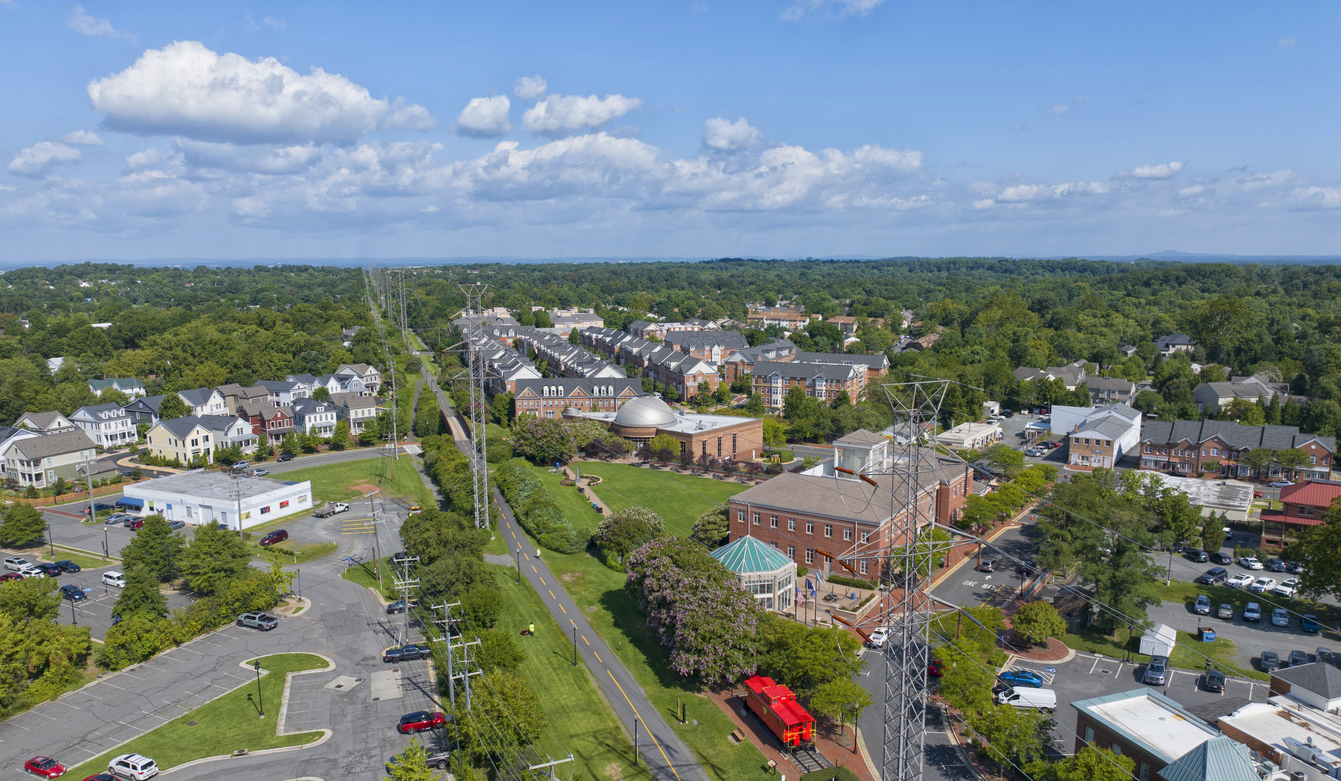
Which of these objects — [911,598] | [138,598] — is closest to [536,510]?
[138,598]

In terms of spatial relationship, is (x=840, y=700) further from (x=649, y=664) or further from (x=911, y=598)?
(x=649, y=664)

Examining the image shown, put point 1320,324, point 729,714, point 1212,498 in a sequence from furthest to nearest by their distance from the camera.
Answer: point 1320,324
point 1212,498
point 729,714

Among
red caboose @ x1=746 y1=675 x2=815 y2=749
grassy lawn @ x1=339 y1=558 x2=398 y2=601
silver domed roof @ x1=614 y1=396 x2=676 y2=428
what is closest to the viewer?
red caboose @ x1=746 y1=675 x2=815 y2=749

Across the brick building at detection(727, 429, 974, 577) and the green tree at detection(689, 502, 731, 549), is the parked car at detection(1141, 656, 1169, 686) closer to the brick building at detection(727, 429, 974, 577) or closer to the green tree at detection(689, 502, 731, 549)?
the brick building at detection(727, 429, 974, 577)

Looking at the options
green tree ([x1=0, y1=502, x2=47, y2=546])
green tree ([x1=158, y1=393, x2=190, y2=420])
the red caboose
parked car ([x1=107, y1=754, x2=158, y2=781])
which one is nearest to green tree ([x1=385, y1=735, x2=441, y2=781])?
parked car ([x1=107, y1=754, x2=158, y2=781])

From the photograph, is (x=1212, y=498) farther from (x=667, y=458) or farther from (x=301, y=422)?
(x=301, y=422)

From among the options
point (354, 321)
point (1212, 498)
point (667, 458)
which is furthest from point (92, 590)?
point (354, 321)

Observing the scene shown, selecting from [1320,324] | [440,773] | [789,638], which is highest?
[1320,324]
